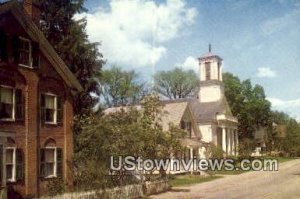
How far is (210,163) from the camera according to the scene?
142 ft

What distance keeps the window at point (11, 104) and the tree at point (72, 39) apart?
8.93m

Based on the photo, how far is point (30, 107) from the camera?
24516 millimetres

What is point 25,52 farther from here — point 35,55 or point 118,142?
point 118,142

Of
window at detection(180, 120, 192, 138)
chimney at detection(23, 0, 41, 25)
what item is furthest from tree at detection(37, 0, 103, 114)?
A: window at detection(180, 120, 192, 138)

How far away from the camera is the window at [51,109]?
25875 millimetres

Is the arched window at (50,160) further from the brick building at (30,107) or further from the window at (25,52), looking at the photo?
the window at (25,52)

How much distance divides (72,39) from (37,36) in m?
7.60

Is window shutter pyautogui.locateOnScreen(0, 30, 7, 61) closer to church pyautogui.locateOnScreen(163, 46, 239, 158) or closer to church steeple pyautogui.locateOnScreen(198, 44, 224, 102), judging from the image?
church pyautogui.locateOnScreen(163, 46, 239, 158)

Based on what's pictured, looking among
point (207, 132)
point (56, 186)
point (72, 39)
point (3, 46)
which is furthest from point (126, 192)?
point (207, 132)

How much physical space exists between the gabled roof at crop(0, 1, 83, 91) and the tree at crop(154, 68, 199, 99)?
59.4 m

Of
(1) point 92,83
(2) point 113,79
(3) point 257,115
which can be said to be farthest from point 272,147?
(1) point 92,83

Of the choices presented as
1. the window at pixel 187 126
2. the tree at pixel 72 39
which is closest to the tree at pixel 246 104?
the window at pixel 187 126

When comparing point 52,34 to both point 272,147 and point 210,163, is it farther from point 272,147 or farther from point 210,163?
point 272,147

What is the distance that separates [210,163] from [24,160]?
76.4ft
